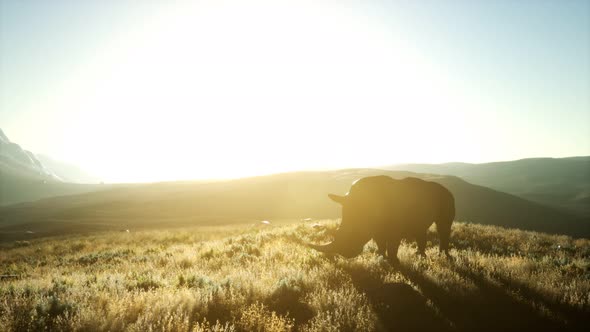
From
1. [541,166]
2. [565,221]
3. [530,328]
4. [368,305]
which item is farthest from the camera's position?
[541,166]

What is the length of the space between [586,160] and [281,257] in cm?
18417

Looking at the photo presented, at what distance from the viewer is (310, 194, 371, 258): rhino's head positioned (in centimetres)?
670

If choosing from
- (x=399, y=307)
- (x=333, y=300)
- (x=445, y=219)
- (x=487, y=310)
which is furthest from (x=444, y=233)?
(x=333, y=300)

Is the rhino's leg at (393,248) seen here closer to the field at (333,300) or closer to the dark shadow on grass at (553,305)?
the field at (333,300)

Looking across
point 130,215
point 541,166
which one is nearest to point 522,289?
point 130,215

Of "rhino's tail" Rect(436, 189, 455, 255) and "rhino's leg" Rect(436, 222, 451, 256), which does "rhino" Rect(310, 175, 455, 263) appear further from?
"rhino's leg" Rect(436, 222, 451, 256)

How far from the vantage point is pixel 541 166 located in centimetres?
13175

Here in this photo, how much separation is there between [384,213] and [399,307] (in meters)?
2.43

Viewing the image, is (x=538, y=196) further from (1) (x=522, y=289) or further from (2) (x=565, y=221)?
(1) (x=522, y=289)

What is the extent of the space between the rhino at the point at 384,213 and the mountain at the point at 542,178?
86.9 metres

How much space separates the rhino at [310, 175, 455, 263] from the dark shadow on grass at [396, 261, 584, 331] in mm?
1360

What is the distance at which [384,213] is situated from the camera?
7.37m

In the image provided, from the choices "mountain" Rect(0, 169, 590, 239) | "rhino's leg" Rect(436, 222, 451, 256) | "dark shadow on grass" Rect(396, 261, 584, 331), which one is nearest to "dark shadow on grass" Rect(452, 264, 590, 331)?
"dark shadow on grass" Rect(396, 261, 584, 331)

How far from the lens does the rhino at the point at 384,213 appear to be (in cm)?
684
